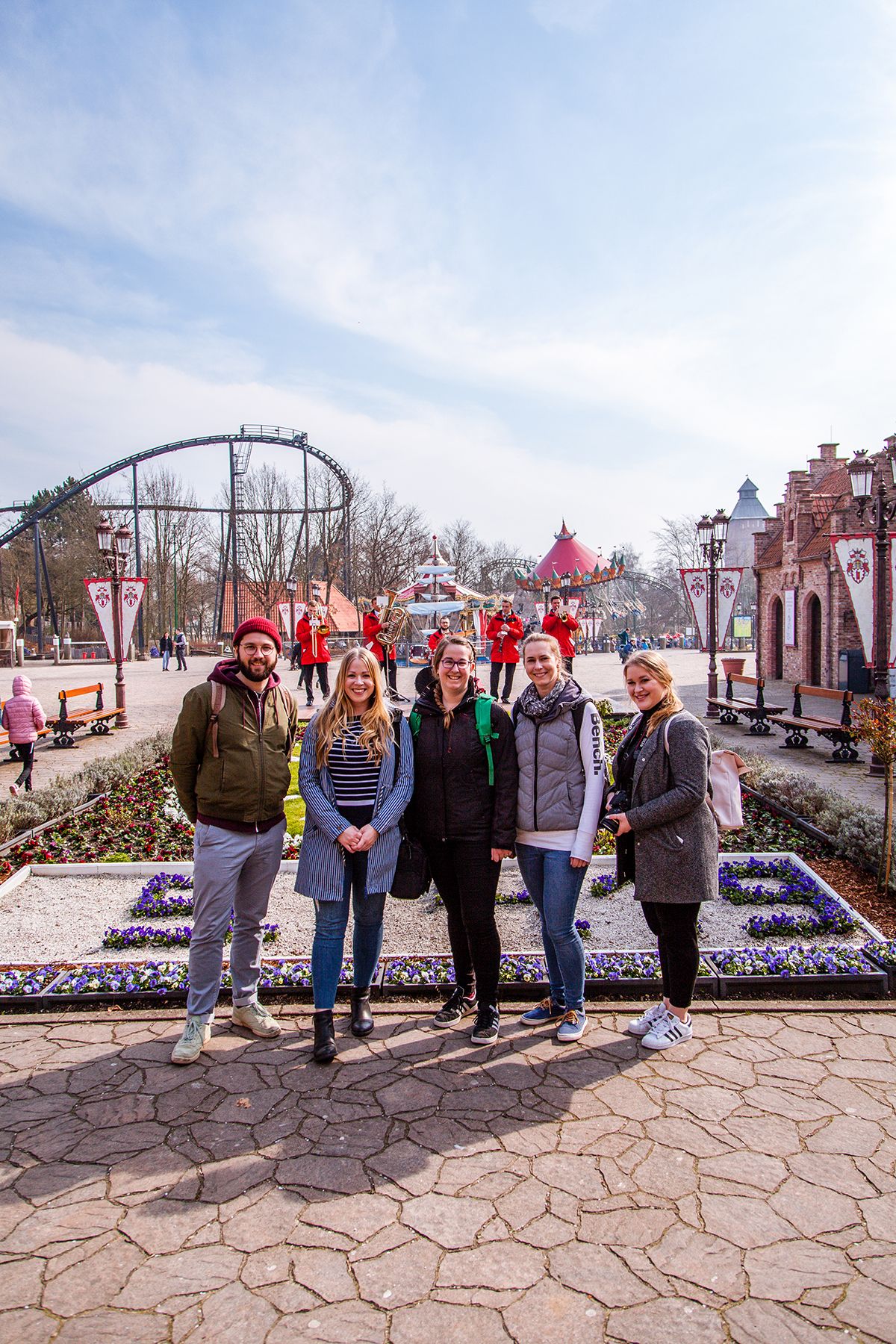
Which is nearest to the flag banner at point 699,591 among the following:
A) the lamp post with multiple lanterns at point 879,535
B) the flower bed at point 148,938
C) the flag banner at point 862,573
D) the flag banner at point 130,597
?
the flag banner at point 862,573

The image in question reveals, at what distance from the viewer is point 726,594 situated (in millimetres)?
18453

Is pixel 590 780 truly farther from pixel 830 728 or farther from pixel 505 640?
pixel 505 640

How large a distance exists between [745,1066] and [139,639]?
44.8 meters

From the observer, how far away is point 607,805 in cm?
385

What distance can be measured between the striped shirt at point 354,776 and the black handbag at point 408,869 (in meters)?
0.14

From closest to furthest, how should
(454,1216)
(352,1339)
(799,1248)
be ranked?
(352,1339), (799,1248), (454,1216)

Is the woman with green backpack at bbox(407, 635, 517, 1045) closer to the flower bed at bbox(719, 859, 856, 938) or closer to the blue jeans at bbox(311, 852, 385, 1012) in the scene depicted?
the blue jeans at bbox(311, 852, 385, 1012)

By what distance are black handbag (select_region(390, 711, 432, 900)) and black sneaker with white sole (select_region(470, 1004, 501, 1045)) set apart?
2.12 ft

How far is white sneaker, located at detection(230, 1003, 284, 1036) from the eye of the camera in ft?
12.9

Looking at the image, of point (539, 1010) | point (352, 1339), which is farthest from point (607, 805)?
point (352, 1339)

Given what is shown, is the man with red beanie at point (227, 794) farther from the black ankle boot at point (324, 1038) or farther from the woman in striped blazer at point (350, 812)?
the black ankle boot at point (324, 1038)

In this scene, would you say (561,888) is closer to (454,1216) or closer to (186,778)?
(454,1216)

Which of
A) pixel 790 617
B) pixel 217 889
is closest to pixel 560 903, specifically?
pixel 217 889

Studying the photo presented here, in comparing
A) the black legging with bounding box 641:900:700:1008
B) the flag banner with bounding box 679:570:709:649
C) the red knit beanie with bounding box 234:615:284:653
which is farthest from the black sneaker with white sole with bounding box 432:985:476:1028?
the flag banner with bounding box 679:570:709:649
